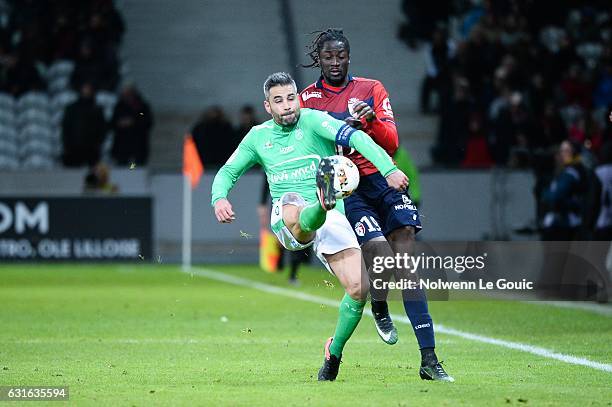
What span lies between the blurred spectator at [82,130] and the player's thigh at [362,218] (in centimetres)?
1606

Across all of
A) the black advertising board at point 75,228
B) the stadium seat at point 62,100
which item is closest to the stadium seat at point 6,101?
the stadium seat at point 62,100

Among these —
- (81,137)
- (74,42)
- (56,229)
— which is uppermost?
(74,42)

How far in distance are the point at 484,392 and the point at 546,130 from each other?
16.4 m

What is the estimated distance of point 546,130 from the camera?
24094 mm

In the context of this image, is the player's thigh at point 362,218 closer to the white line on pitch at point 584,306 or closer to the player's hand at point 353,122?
the player's hand at point 353,122

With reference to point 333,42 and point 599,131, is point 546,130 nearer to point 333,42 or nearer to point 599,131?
point 599,131

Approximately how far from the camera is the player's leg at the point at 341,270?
8883mm

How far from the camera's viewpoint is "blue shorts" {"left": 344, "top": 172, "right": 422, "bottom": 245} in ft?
30.7

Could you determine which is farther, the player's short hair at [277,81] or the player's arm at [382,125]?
the player's arm at [382,125]

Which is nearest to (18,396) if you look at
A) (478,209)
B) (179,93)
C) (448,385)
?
(448,385)

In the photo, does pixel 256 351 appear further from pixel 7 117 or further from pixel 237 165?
pixel 7 117

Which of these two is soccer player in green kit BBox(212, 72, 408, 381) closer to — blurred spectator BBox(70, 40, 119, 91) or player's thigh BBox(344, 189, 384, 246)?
player's thigh BBox(344, 189, 384, 246)

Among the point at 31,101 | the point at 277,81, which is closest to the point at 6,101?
the point at 31,101

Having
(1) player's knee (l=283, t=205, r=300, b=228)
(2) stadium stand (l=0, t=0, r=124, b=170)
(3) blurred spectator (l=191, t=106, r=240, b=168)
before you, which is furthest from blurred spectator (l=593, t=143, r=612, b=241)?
(2) stadium stand (l=0, t=0, r=124, b=170)
